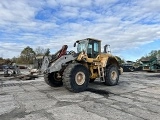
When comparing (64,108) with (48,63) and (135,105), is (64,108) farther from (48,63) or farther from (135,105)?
(48,63)

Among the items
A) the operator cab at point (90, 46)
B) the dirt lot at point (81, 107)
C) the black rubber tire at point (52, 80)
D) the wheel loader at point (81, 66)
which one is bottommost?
the dirt lot at point (81, 107)

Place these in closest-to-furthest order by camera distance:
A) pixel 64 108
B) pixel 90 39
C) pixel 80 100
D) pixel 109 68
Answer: pixel 64 108 < pixel 80 100 < pixel 90 39 < pixel 109 68

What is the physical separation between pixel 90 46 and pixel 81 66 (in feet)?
5.83

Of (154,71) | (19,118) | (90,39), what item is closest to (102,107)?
(19,118)

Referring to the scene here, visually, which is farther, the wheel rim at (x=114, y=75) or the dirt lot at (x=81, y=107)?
the wheel rim at (x=114, y=75)

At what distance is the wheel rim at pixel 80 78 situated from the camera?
876cm

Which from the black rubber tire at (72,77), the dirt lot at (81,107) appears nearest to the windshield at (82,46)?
the black rubber tire at (72,77)

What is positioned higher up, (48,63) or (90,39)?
(90,39)

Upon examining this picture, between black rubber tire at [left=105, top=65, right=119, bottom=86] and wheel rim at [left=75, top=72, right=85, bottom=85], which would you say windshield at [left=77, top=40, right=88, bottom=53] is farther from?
black rubber tire at [left=105, top=65, right=119, bottom=86]

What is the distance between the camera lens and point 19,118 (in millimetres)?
5246

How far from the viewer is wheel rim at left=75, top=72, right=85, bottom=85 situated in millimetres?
8759

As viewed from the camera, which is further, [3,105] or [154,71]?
[154,71]

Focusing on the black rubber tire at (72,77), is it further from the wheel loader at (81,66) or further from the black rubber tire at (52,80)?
the black rubber tire at (52,80)

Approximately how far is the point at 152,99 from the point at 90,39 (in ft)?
14.3
